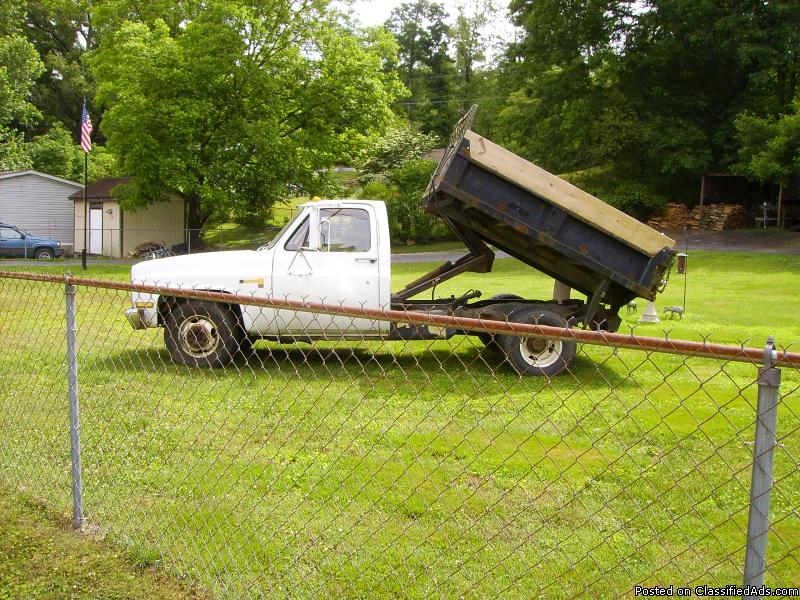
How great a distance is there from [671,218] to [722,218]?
2652 millimetres

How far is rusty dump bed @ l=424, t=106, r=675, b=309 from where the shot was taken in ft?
28.0

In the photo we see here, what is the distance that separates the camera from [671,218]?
1455 inches

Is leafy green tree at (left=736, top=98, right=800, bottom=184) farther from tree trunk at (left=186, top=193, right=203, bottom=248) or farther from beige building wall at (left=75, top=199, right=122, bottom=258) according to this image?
beige building wall at (left=75, top=199, right=122, bottom=258)

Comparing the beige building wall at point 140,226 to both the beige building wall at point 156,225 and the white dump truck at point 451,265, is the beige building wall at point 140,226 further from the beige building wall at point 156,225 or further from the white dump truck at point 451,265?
the white dump truck at point 451,265

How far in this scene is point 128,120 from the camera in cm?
2902

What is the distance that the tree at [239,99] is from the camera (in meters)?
29.7

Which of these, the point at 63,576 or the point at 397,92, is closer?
the point at 63,576

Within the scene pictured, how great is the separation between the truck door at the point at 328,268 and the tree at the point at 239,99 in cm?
2171

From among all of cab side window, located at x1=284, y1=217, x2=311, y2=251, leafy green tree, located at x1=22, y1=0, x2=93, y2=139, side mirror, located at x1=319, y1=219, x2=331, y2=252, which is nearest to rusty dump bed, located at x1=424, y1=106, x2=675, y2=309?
side mirror, located at x1=319, y1=219, x2=331, y2=252

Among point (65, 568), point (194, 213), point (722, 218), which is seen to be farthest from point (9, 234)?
point (65, 568)

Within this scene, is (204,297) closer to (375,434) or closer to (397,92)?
(375,434)

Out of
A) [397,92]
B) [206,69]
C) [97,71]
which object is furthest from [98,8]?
[397,92]

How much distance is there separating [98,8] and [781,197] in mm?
29963

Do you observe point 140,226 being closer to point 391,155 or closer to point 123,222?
point 123,222
